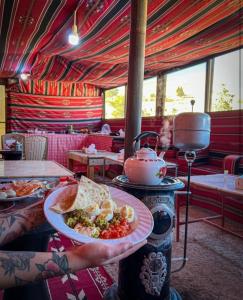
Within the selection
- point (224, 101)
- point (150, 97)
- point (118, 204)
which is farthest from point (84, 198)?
point (150, 97)

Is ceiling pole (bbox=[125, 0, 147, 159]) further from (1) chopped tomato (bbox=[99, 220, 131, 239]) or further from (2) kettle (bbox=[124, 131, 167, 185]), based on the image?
(1) chopped tomato (bbox=[99, 220, 131, 239])

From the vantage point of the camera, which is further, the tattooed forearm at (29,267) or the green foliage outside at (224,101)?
the green foliage outside at (224,101)

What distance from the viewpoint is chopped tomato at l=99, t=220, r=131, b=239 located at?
880 millimetres

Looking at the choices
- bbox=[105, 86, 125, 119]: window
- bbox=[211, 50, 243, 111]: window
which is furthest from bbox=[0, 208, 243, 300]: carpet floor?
bbox=[105, 86, 125, 119]: window

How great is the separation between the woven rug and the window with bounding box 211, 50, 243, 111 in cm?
321

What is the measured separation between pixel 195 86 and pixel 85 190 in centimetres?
448

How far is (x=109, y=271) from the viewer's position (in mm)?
2191

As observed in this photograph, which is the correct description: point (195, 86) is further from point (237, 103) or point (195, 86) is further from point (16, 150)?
point (16, 150)

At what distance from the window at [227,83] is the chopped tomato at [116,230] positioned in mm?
3621

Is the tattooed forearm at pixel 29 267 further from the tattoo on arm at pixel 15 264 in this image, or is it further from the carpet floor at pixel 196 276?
the carpet floor at pixel 196 276

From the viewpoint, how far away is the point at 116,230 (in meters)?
0.91

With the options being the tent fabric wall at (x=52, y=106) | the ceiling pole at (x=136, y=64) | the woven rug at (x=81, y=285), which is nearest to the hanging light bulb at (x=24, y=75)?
the tent fabric wall at (x=52, y=106)

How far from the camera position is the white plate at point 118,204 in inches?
32.2

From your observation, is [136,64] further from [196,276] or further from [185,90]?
[185,90]
